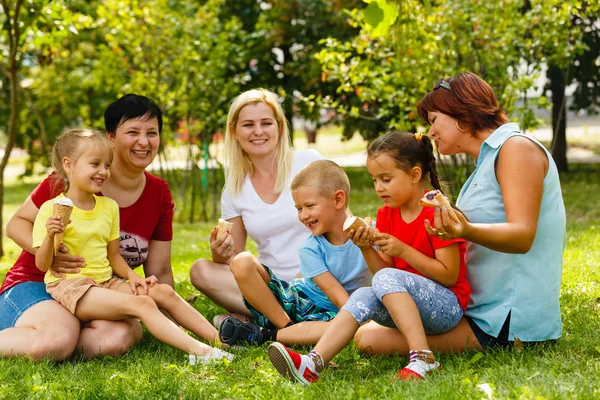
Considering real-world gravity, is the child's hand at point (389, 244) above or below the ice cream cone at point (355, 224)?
below

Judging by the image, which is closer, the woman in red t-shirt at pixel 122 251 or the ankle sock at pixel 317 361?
the ankle sock at pixel 317 361

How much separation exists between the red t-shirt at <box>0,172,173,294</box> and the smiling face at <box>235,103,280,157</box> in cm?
56

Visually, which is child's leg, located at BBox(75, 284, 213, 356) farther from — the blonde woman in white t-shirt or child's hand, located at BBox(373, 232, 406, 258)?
child's hand, located at BBox(373, 232, 406, 258)

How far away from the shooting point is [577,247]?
20.5 ft

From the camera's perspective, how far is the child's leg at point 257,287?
12.8 ft

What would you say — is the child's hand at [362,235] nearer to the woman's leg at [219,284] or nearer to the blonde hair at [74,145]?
the woman's leg at [219,284]

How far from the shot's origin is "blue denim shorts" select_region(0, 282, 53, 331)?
3766 mm

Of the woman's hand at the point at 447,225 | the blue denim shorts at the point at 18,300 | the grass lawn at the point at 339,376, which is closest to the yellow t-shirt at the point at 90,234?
the blue denim shorts at the point at 18,300

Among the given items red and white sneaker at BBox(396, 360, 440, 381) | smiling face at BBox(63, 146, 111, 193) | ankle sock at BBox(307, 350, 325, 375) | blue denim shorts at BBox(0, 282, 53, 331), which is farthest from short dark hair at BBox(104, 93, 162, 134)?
red and white sneaker at BBox(396, 360, 440, 381)

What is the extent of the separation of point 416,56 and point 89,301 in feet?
17.1

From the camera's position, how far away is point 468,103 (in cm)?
327

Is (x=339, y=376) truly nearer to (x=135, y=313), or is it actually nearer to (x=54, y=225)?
(x=135, y=313)

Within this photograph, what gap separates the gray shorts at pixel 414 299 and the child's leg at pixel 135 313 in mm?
827

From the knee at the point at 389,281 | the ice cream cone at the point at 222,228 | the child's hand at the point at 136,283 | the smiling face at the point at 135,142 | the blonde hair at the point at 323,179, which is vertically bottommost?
the child's hand at the point at 136,283
